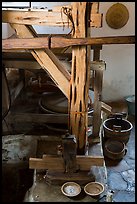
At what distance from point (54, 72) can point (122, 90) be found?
3.53 meters

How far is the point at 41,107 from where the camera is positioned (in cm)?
453

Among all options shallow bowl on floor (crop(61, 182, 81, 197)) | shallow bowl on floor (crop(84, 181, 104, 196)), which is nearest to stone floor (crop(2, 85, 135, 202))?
shallow bowl on floor (crop(61, 182, 81, 197))

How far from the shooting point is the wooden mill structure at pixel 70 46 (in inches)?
114

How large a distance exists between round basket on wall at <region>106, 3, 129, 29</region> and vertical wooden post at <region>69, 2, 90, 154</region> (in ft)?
10.00

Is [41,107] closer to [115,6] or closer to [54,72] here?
[54,72]

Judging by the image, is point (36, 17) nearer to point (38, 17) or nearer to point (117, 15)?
point (38, 17)

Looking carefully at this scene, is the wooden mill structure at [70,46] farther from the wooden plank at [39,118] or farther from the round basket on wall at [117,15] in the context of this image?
the round basket on wall at [117,15]

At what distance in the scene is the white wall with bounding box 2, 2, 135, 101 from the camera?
582 cm

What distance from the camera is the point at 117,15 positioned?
5785 mm

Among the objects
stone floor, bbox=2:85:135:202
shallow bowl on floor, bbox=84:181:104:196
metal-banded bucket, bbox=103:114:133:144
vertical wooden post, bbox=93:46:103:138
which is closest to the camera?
shallow bowl on floor, bbox=84:181:104:196

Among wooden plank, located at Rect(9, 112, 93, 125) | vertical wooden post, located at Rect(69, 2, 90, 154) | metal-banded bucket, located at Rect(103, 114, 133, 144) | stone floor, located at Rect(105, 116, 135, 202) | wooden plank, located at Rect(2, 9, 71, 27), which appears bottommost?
stone floor, located at Rect(105, 116, 135, 202)

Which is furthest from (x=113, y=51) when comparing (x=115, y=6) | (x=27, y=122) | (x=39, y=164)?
(x=39, y=164)

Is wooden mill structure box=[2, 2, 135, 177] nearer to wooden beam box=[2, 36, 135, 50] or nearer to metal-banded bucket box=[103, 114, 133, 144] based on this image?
wooden beam box=[2, 36, 135, 50]

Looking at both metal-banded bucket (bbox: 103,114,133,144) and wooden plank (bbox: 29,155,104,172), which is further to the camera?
metal-banded bucket (bbox: 103,114,133,144)
